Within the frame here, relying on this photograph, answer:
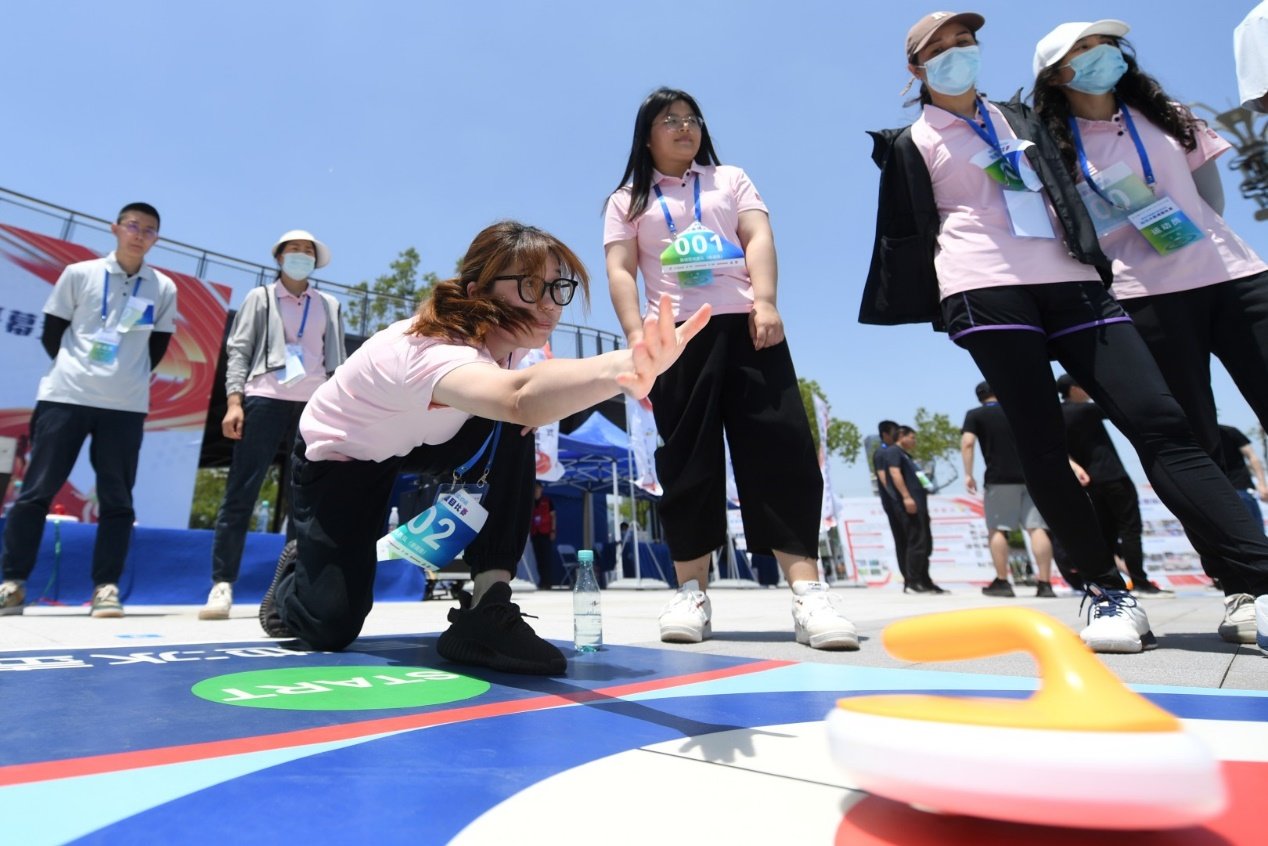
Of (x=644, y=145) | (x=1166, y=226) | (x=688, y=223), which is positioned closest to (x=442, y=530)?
(x=688, y=223)

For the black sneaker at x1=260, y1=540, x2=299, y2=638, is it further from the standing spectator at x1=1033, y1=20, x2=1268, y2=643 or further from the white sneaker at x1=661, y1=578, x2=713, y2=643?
the standing spectator at x1=1033, y1=20, x2=1268, y2=643

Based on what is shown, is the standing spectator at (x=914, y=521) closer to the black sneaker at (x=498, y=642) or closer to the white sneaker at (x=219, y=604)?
the white sneaker at (x=219, y=604)

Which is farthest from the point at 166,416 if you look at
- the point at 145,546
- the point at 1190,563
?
the point at 1190,563

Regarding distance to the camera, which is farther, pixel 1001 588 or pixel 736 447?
pixel 1001 588

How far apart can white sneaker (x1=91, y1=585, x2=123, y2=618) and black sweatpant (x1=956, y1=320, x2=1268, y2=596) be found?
393 centimetres

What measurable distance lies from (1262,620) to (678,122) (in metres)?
Result: 2.32

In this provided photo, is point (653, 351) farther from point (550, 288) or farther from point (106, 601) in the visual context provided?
point (106, 601)

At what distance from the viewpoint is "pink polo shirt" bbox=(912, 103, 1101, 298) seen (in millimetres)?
2311

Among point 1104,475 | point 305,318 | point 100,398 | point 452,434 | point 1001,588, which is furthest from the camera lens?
point 1001,588

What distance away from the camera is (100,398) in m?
3.84

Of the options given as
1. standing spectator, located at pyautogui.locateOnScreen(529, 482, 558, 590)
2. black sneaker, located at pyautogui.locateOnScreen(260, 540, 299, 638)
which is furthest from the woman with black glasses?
standing spectator, located at pyautogui.locateOnScreen(529, 482, 558, 590)

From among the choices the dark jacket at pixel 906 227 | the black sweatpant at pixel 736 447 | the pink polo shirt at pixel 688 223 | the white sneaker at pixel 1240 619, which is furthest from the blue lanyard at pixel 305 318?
the white sneaker at pixel 1240 619

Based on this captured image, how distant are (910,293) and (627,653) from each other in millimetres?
1493

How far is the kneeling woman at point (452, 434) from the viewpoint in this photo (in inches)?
62.5
